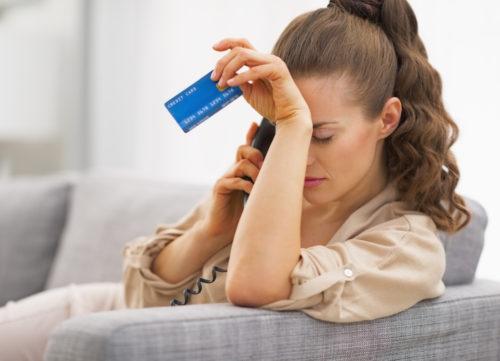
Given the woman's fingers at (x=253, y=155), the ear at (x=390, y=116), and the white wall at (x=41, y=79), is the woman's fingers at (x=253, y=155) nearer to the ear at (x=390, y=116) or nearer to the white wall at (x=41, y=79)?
the ear at (x=390, y=116)

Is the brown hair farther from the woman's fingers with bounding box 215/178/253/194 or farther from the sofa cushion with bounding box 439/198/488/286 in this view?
the woman's fingers with bounding box 215/178/253/194

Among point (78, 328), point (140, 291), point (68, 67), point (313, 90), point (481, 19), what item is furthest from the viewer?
point (68, 67)

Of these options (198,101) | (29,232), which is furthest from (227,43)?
(29,232)

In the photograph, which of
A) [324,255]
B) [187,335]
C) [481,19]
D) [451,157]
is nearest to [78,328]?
[187,335]

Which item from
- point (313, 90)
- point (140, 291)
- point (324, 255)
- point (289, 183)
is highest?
point (313, 90)

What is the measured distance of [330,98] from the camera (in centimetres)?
120

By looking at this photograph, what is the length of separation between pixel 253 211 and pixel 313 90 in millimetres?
251

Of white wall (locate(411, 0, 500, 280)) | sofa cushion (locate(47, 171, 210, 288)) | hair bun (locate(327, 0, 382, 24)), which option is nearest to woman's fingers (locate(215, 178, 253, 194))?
hair bun (locate(327, 0, 382, 24))

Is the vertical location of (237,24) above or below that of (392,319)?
above

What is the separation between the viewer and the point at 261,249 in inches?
42.8

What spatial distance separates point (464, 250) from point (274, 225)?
536 mm

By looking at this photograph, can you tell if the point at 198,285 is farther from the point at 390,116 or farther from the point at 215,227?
the point at 390,116

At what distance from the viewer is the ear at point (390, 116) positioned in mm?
1258

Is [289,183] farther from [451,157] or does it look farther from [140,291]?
[140,291]
